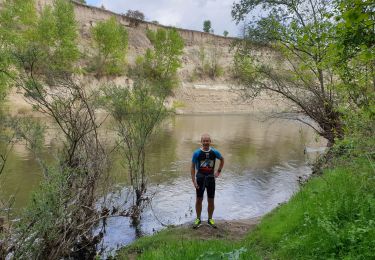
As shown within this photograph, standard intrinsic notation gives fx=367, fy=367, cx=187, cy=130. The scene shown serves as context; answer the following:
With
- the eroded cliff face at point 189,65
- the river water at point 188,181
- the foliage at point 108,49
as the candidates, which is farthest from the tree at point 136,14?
the river water at point 188,181

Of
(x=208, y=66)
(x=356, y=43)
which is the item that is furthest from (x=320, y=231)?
(x=208, y=66)

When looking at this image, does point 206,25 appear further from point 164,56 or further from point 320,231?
point 320,231

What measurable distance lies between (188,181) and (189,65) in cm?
5526

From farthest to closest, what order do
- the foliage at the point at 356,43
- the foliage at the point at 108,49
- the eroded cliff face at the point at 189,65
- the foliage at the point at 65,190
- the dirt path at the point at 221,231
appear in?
the eroded cliff face at the point at 189,65 < the foliage at the point at 108,49 < the dirt path at the point at 221,231 < the foliage at the point at 65,190 < the foliage at the point at 356,43

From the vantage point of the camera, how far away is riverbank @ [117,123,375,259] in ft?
14.7

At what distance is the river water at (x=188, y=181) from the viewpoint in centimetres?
1050

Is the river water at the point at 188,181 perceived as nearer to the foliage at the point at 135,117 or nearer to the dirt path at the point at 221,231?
the foliage at the point at 135,117

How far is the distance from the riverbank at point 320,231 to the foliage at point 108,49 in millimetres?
44181

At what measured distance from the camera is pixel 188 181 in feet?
48.6

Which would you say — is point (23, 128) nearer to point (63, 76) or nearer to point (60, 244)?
point (63, 76)

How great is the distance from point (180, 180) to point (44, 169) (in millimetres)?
8092

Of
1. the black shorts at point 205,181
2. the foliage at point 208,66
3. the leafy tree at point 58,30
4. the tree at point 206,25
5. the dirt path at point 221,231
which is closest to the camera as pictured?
the dirt path at point 221,231

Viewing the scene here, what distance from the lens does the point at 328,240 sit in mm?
4750

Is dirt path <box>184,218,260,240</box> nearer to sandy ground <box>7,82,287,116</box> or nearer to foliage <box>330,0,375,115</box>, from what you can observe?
foliage <box>330,0,375,115</box>
